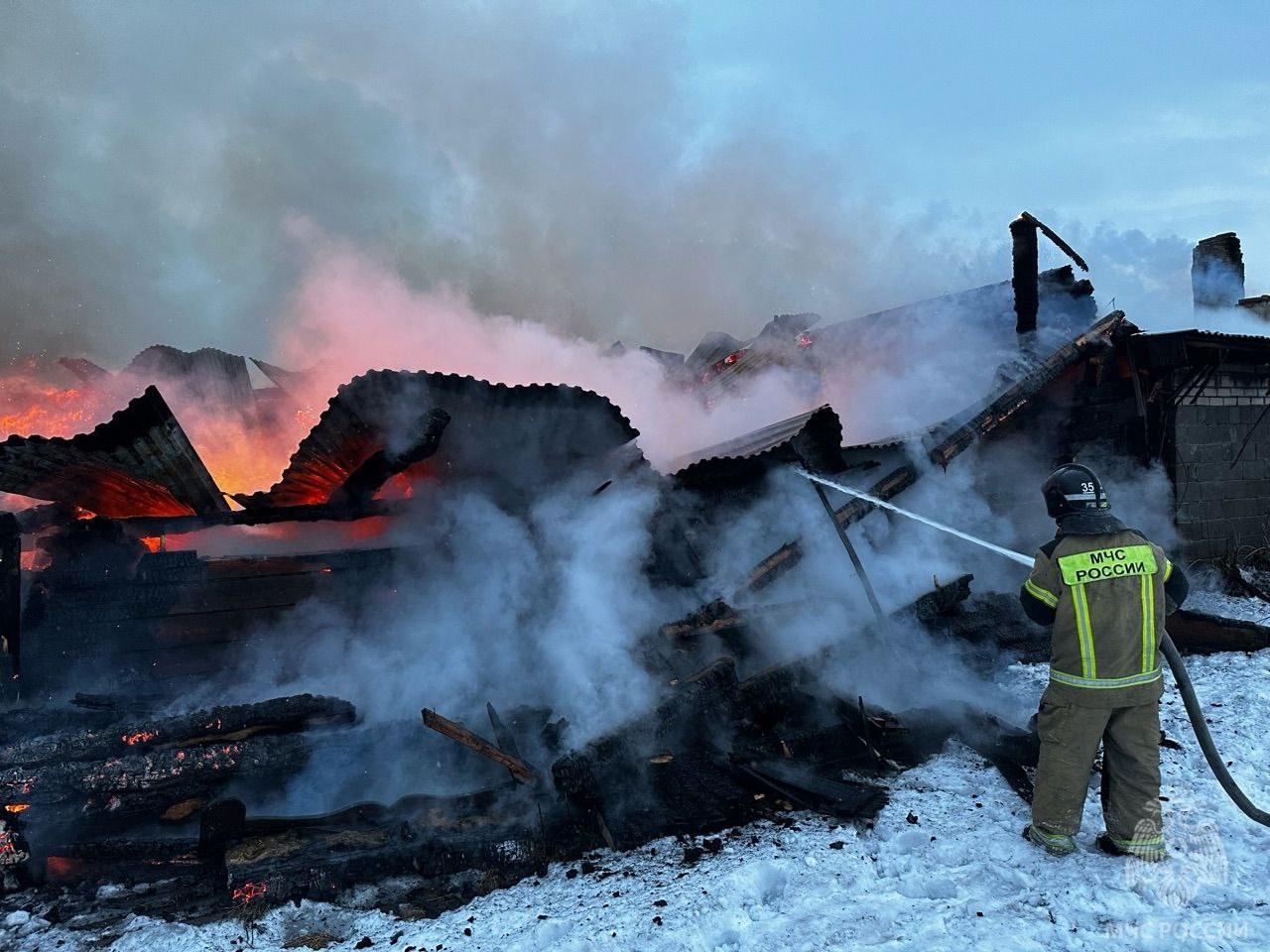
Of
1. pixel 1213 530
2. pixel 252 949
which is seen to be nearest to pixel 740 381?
pixel 1213 530

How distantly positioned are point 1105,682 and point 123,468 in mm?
7117

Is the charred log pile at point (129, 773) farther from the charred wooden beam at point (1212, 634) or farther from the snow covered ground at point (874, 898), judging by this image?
the charred wooden beam at point (1212, 634)

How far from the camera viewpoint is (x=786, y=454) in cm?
684

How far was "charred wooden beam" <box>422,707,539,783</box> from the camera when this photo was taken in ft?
16.2

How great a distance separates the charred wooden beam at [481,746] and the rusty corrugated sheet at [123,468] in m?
2.99

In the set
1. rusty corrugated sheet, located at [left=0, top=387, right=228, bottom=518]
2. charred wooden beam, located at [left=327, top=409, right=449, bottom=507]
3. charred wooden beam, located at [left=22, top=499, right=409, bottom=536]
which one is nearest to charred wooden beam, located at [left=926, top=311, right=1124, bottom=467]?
charred wooden beam, located at [left=327, top=409, right=449, bottom=507]

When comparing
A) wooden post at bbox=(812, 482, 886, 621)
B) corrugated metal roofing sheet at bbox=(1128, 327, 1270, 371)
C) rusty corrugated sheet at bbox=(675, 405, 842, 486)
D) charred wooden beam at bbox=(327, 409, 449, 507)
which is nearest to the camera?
charred wooden beam at bbox=(327, 409, 449, 507)

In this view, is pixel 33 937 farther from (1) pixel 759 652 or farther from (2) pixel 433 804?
(1) pixel 759 652

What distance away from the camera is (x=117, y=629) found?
6188mm

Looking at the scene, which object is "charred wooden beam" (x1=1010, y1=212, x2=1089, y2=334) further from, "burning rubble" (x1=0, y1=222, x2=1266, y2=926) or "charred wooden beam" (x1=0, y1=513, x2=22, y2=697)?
"charred wooden beam" (x1=0, y1=513, x2=22, y2=697)

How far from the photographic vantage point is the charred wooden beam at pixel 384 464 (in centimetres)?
551

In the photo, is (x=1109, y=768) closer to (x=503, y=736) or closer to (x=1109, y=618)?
(x=1109, y=618)

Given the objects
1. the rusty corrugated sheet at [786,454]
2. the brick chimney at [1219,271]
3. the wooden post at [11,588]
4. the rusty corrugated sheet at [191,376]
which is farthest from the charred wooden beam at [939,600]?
the brick chimney at [1219,271]

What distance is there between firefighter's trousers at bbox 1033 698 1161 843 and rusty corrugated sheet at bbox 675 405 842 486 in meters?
3.30
